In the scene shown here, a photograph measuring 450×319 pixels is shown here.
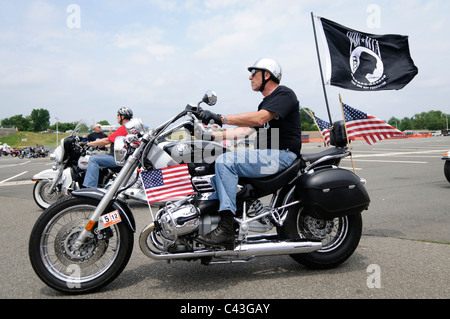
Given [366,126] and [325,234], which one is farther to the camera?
[366,126]

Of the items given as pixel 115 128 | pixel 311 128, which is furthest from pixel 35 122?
pixel 115 128

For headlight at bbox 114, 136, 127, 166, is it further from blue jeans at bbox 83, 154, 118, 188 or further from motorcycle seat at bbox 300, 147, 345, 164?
blue jeans at bbox 83, 154, 118, 188

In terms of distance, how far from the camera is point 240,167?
134 inches

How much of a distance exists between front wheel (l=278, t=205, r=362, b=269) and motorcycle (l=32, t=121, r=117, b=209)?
17.3 feet

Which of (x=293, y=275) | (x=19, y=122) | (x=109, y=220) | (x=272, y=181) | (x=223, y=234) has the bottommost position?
(x=293, y=275)

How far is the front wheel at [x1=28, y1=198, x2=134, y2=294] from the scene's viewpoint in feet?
10.4

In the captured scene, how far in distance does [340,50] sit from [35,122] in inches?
7285

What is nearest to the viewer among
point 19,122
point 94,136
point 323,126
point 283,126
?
point 283,126

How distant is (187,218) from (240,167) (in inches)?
25.8

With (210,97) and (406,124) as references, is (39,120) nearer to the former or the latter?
(406,124)

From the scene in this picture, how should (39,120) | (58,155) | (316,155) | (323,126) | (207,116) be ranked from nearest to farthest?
(207,116), (316,155), (323,126), (58,155), (39,120)

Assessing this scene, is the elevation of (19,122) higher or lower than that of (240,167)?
higher

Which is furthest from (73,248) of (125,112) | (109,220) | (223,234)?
(125,112)

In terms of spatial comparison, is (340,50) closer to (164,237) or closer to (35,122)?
(164,237)
